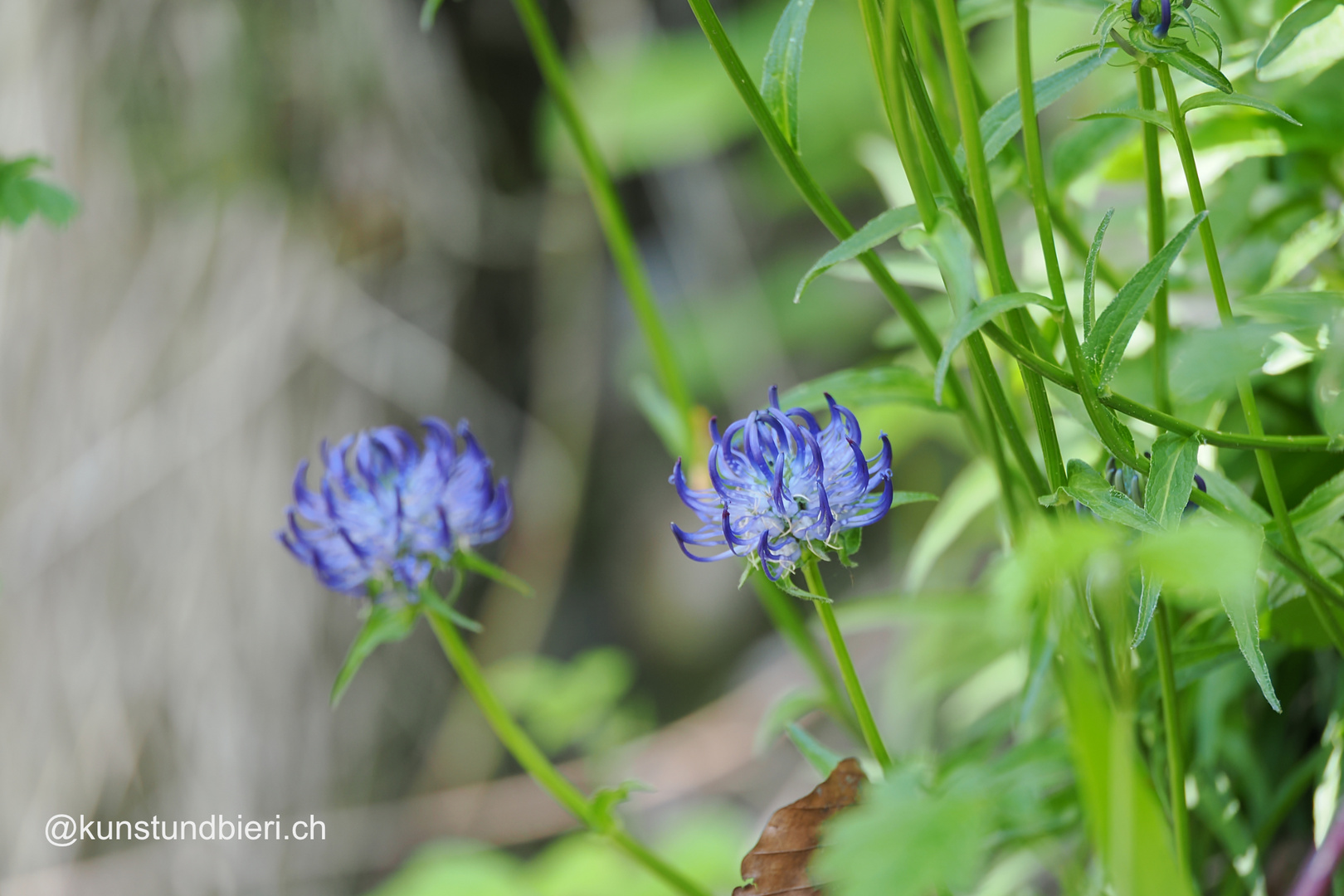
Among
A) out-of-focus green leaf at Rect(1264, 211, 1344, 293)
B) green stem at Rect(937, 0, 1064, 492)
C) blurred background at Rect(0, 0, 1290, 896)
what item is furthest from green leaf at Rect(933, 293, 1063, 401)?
blurred background at Rect(0, 0, 1290, 896)

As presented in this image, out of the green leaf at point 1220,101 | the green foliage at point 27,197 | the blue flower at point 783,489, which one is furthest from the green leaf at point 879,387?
the green foliage at point 27,197

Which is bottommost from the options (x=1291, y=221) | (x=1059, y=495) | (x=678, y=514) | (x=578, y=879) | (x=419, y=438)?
(x=578, y=879)

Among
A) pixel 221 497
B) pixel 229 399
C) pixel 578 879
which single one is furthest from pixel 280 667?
pixel 578 879

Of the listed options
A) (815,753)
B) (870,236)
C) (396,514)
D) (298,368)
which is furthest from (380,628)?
(298,368)

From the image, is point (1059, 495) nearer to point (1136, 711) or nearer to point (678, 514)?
point (1136, 711)

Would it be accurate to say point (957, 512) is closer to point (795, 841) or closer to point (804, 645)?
point (804, 645)

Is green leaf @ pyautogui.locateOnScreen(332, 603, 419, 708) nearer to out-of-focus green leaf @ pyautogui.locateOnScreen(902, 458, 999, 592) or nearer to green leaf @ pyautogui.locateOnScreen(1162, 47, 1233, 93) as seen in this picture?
out-of-focus green leaf @ pyautogui.locateOnScreen(902, 458, 999, 592)

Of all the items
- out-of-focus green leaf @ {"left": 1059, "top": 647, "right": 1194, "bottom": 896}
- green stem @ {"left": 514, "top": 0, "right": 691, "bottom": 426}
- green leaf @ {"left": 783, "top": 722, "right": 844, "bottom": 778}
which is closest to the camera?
out-of-focus green leaf @ {"left": 1059, "top": 647, "right": 1194, "bottom": 896}
